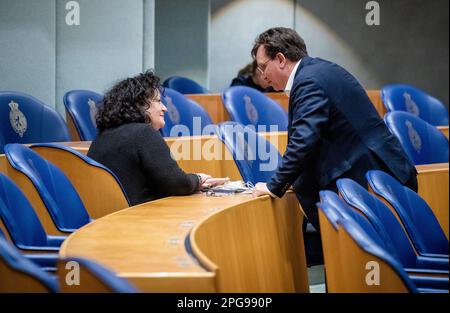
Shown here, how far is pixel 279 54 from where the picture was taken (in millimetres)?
3289

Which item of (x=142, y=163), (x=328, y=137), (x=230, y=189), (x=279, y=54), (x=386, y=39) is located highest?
(x=386, y=39)

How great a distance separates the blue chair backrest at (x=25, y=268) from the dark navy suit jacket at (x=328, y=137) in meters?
1.53

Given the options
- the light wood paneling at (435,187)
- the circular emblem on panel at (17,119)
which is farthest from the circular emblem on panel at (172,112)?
the light wood paneling at (435,187)

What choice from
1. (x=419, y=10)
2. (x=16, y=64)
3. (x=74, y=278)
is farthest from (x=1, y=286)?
(x=419, y=10)

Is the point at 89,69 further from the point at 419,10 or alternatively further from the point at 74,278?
the point at 419,10

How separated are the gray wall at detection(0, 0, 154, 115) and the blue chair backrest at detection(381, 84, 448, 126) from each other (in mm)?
1775

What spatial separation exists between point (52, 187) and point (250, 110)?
9.24ft

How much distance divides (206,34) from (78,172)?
519 centimetres

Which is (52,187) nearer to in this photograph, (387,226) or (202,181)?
(202,181)

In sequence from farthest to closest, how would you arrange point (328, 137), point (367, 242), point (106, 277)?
point (328, 137) < point (367, 242) < point (106, 277)

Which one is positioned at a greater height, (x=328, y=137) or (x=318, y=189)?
(x=328, y=137)

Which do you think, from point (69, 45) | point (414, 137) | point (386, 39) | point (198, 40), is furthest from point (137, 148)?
point (386, 39)
